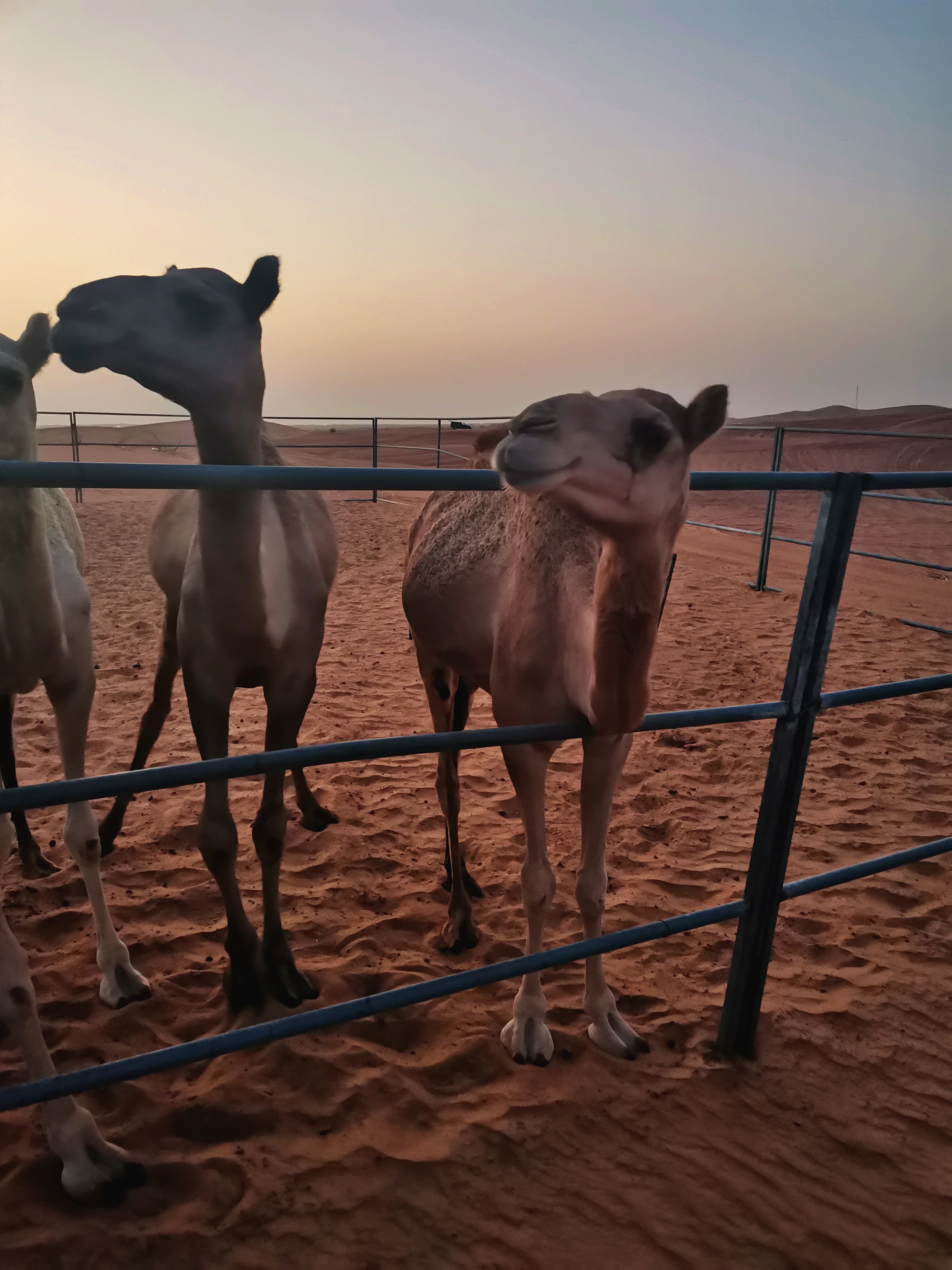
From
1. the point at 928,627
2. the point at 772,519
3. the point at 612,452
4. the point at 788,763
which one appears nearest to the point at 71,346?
the point at 612,452

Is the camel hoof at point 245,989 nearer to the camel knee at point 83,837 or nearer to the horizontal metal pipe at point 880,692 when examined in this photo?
the camel knee at point 83,837

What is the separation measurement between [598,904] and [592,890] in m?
0.05

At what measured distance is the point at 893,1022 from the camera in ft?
8.91

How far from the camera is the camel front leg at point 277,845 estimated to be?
2.64 metres

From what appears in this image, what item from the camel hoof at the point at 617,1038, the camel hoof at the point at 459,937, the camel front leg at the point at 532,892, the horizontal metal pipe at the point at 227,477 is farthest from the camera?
the camel hoof at the point at 459,937

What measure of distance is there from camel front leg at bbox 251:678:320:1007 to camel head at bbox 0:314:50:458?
1037 millimetres

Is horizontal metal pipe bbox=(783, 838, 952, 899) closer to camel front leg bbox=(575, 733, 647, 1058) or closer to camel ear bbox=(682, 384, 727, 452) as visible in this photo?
camel front leg bbox=(575, 733, 647, 1058)

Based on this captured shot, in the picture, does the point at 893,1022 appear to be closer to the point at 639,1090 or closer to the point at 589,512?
the point at 639,1090

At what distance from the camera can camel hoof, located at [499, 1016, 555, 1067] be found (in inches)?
96.7

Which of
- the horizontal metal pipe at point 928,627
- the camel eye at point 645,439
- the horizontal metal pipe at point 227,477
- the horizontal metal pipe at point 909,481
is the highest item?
the camel eye at point 645,439

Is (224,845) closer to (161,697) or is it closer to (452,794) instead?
(452,794)

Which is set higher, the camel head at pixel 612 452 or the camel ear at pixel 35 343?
the camel ear at pixel 35 343

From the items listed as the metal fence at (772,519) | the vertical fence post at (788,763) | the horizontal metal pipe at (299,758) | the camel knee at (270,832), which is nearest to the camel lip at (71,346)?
the horizontal metal pipe at (299,758)

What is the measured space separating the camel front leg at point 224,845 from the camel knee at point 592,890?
3.58ft
